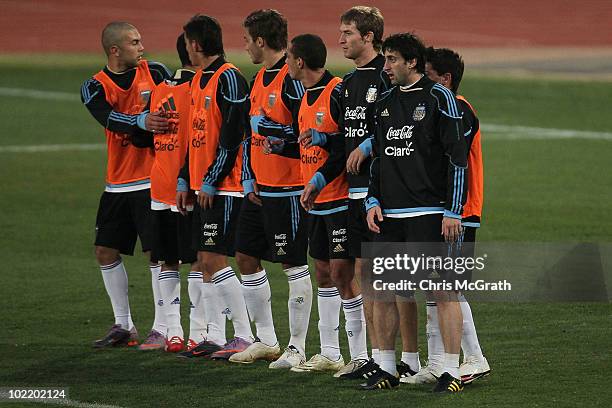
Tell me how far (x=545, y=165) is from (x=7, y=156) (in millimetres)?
8288

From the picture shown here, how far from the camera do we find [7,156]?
2167cm

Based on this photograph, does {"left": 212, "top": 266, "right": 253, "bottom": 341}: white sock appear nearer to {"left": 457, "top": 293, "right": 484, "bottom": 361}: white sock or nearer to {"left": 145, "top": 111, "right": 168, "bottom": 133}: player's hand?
{"left": 145, "top": 111, "right": 168, "bottom": 133}: player's hand

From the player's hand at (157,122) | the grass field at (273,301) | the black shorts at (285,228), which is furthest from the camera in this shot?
the player's hand at (157,122)

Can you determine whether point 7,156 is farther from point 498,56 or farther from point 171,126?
point 498,56

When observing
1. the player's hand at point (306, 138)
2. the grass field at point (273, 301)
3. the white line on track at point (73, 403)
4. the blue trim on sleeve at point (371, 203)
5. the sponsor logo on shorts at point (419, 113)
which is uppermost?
the sponsor logo on shorts at point (419, 113)

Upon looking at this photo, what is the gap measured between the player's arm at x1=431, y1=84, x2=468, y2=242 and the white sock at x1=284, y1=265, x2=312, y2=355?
165cm

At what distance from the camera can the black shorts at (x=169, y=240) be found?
1089 centimetres

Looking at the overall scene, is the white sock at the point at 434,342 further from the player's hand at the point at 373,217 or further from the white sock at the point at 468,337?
the player's hand at the point at 373,217

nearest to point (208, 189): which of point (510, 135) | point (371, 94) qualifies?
point (371, 94)

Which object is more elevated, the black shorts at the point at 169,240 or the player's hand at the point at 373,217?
the player's hand at the point at 373,217

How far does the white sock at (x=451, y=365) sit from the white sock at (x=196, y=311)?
2.43 metres

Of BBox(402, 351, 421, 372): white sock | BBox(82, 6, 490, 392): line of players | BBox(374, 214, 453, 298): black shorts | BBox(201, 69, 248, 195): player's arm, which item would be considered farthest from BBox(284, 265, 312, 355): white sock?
BBox(374, 214, 453, 298): black shorts

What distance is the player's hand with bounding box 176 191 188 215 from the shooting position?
10.6 meters

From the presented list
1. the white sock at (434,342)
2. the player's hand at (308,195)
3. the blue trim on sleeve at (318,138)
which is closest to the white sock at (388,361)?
the white sock at (434,342)
